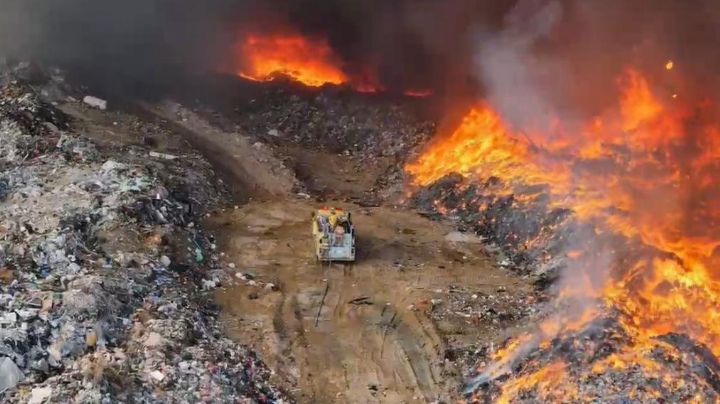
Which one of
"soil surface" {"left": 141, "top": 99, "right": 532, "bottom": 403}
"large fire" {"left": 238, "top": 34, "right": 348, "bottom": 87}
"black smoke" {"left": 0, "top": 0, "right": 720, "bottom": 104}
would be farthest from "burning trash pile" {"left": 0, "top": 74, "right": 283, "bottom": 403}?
"large fire" {"left": 238, "top": 34, "right": 348, "bottom": 87}

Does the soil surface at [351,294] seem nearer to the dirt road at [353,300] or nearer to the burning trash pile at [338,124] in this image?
the dirt road at [353,300]

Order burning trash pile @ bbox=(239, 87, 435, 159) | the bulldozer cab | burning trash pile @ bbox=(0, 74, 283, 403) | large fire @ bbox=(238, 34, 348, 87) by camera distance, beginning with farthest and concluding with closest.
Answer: large fire @ bbox=(238, 34, 348, 87), burning trash pile @ bbox=(239, 87, 435, 159), the bulldozer cab, burning trash pile @ bbox=(0, 74, 283, 403)

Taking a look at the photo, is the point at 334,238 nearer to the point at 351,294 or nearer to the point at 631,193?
the point at 351,294

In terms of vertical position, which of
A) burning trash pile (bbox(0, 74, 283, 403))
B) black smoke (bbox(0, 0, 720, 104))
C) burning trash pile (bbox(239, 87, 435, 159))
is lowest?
burning trash pile (bbox(0, 74, 283, 403))

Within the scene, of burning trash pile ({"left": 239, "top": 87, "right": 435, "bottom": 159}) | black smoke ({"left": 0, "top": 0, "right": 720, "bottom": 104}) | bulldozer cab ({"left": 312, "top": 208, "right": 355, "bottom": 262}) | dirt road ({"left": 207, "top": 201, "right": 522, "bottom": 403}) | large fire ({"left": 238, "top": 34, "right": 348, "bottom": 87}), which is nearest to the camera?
dirt road ({"left": 207, "top": 201, "right": 522, "bottom": 403})

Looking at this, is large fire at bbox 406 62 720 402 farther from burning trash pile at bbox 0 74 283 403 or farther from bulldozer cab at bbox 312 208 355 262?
burning trash pile at bbox 0 74 283 403

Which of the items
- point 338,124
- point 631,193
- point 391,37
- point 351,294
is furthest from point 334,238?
point 391,37
